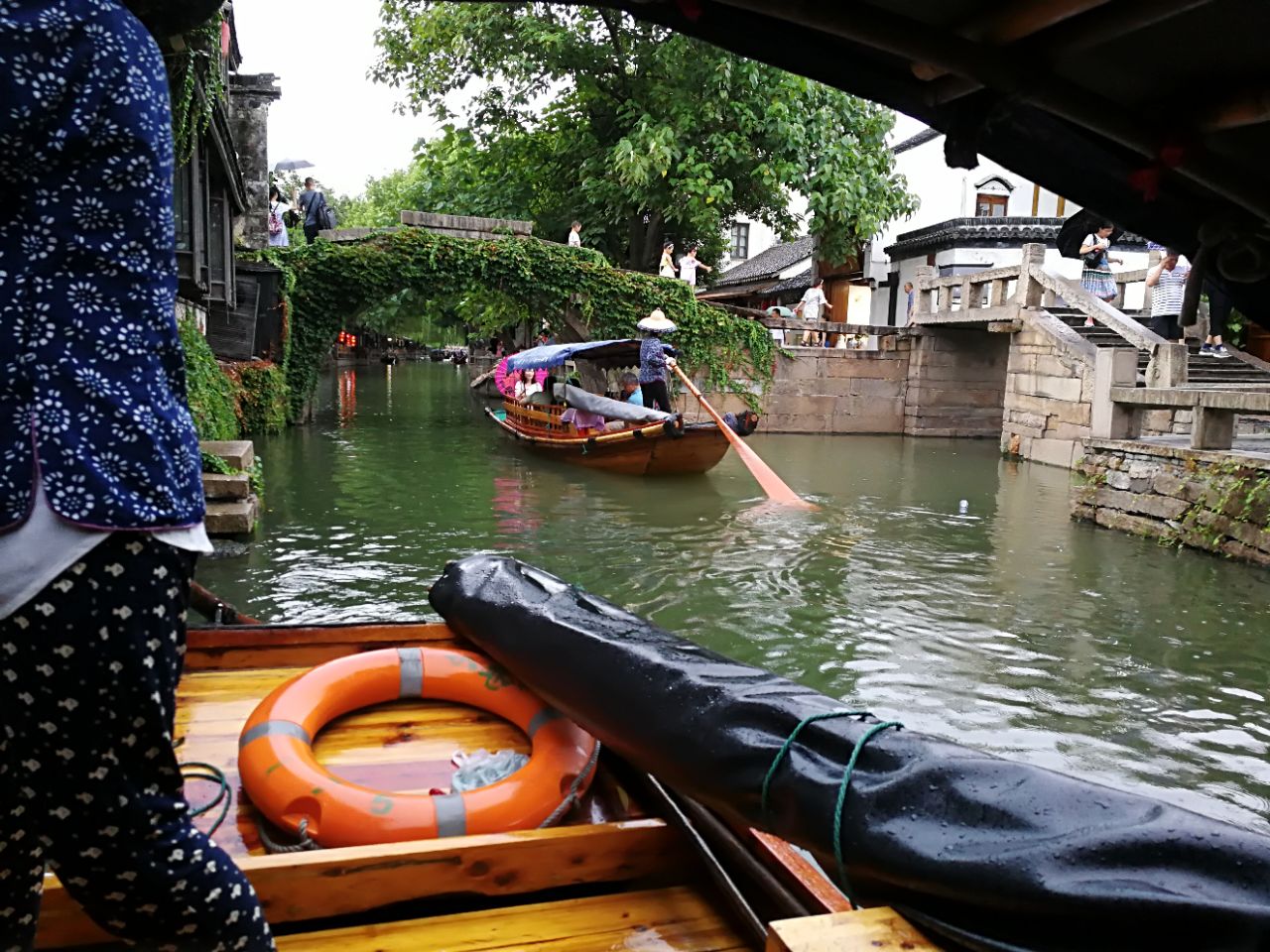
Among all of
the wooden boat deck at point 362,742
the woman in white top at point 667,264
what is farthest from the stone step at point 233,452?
the woman in white top at point 667,264

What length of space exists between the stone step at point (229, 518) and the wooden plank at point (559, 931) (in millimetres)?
6208

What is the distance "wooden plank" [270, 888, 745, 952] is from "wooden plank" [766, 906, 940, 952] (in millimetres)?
564

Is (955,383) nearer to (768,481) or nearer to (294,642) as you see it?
(768,481)

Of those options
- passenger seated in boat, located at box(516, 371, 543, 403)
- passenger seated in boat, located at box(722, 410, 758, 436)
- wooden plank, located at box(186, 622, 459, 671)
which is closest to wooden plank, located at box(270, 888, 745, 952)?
wooden plank, located at box(186, 622, 459, 671)

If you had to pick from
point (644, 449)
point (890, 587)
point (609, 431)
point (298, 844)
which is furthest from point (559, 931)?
point (609, 431)

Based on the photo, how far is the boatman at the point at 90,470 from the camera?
1183mm

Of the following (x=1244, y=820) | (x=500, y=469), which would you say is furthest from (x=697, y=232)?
(x=1244, y=820)

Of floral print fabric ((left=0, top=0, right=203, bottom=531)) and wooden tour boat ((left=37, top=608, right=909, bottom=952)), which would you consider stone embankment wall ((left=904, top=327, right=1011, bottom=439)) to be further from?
floral print fabric ((left=0, top=0, right=203, bottom=531))

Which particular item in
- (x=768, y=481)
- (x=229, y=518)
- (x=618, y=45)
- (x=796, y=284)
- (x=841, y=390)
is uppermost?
(x=618, y=45)

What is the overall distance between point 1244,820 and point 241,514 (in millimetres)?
6572

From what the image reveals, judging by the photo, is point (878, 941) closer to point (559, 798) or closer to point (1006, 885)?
point (1006, 885)

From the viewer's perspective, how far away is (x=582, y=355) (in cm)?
1395

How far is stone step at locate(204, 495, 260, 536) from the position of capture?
751 centimetres

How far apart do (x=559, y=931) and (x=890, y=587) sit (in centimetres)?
579
